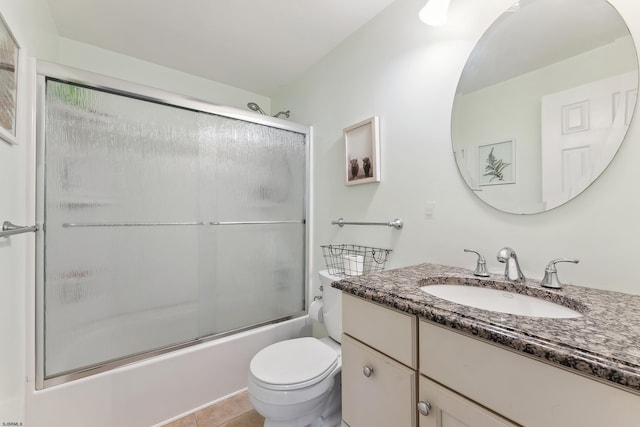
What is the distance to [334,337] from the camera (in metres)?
1.56

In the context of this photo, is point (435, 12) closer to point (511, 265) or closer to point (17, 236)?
point (511, 265)

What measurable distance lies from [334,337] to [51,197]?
1.62 metres

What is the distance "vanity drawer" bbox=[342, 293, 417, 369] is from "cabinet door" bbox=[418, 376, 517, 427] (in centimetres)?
7

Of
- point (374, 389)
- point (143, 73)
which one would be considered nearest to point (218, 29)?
point (143, 73)

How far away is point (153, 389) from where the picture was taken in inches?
59.0

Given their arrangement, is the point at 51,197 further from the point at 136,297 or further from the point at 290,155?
the point at 290,155

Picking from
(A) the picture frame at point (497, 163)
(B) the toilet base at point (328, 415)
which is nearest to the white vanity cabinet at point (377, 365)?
(B) the toilet base at point (328, 415)

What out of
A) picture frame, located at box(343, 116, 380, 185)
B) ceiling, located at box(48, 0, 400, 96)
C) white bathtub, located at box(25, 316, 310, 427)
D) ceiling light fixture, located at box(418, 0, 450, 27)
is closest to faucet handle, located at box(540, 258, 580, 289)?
picture frame, located at box(343, 116, 380, 185)

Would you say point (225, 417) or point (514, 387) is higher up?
point (514, 387)

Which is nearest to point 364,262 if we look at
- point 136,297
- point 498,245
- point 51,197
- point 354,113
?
point 498,245

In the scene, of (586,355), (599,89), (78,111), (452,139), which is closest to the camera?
(586,355)

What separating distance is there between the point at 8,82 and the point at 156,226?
34.3 inches

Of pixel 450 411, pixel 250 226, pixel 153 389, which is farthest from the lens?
pixel 250 226

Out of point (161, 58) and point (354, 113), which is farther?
point (161, 58)
